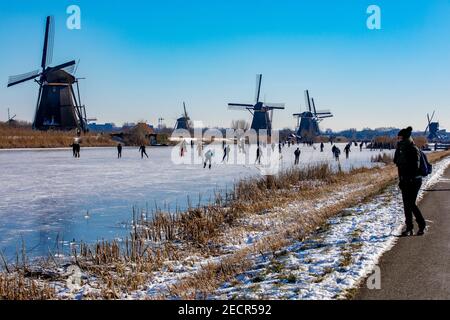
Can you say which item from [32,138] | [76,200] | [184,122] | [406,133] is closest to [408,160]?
[406,133]

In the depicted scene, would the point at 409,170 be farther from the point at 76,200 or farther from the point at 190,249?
the point at 76,200

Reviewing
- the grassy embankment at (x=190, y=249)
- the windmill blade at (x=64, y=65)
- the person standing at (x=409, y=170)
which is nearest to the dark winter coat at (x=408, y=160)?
the person standing at (x=409, y=170)

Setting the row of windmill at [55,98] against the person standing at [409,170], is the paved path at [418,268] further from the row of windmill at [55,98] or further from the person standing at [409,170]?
the row of windmill at [55,98]

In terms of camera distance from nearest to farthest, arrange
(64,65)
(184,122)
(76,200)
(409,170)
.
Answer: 1. (409,170)
2. (76,200)
3. (64,65)
4. (184,122)

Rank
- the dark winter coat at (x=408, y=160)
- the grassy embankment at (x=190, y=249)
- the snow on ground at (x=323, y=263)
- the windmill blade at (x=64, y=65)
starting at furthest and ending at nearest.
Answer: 1. the windmill blade at (x=64, y=65)
2. the dark winter coat at (x=408, y=160)
3. the grassy embankment at (x=190, y=249)
4. the snow on ground at (x=323, y=263)

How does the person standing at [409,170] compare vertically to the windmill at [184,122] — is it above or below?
below

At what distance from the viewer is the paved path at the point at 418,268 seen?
4.41 meters

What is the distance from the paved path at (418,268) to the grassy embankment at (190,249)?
1948 mm

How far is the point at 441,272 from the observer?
5070mm

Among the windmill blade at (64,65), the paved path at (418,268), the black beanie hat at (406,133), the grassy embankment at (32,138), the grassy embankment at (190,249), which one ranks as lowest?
the grassy embankment at (190,249)

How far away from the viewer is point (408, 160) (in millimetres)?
6934

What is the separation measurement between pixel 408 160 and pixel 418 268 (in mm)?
2260

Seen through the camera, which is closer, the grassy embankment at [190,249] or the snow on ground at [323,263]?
the snow on ground at [323,263]
